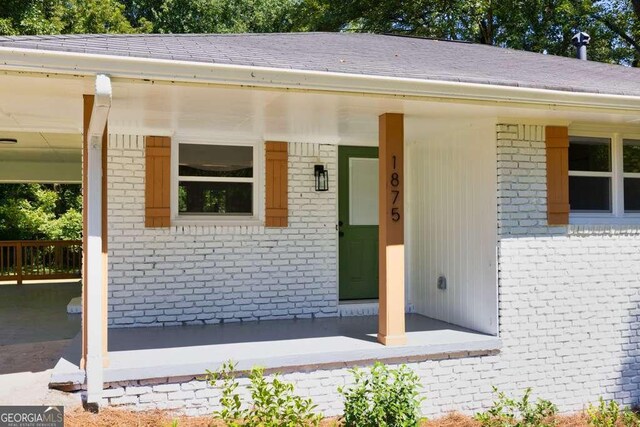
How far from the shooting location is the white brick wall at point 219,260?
624cm

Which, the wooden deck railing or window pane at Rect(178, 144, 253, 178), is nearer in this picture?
window pane at Rect(178, 144, 253, 178)

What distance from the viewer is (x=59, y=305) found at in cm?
847

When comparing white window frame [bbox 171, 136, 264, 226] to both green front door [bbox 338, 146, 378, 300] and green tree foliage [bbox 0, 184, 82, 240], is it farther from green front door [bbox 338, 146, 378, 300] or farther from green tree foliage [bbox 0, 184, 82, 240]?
green tree foliage [bbox 0, 184, 82, 240]

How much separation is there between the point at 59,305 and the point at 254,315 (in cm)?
375

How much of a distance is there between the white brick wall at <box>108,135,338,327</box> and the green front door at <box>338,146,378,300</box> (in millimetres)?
236

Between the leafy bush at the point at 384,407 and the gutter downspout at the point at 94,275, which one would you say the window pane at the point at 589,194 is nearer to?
the leafy bush at the point at 384,407

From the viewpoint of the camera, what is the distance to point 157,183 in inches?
247

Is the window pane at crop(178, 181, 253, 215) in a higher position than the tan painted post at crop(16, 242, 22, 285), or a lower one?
higher

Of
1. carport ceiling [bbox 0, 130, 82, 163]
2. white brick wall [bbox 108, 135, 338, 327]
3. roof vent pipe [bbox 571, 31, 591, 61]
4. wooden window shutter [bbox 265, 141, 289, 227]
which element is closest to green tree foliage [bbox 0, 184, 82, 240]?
carport ceiling [bbox 0, 130, 82, 163]

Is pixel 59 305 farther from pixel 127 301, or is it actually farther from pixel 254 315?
pixel 254 315

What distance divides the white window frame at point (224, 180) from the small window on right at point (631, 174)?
4.27m

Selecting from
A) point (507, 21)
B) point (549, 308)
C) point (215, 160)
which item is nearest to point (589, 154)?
point (549, 308)

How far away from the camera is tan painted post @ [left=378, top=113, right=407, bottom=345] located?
5.09 meters

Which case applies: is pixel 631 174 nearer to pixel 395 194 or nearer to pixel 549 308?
pixel 549 308
